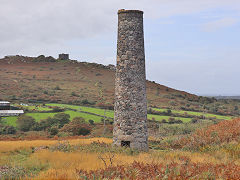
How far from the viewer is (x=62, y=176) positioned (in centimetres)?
834

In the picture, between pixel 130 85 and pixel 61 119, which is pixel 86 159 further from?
pixel 61 119

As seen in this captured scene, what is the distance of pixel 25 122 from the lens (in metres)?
42.5

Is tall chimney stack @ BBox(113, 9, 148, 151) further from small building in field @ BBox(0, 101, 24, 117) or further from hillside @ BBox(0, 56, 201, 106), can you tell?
hillside @ BBox(0, 56, 201, 106)

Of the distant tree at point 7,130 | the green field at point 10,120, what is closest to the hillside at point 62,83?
the green field at point 10,120

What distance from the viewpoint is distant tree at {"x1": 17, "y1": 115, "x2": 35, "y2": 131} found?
137ft

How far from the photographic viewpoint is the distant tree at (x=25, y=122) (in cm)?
4184

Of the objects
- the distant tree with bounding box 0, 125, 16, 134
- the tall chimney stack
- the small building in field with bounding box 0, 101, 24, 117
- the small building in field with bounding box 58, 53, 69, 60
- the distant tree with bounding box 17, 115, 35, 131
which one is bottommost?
the distant tree with bounding box 0, 125, 16, 134

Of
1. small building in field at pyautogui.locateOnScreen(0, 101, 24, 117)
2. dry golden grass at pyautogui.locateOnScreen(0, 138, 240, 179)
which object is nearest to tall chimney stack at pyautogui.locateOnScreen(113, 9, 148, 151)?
dry golden grass at pyautogui.locateOnScreen(0, 138, 240, 179)

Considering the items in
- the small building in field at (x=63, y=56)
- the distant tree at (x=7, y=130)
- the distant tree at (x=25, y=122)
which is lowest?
the distant tree at (x=7, y=130)

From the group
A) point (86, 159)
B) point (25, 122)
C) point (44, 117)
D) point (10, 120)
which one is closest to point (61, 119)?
point (44, 117)

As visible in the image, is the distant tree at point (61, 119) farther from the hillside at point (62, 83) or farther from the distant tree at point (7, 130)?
the hillside at point (62, 83)

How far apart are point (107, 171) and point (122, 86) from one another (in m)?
7.98

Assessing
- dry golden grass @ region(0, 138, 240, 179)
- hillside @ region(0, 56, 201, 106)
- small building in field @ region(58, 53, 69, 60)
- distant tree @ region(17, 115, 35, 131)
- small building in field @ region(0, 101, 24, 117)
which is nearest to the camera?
dry golden grass @ region(0, 138, 240, 179)

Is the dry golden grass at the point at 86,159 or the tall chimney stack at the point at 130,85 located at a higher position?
the tall chimney stack at the point at 130,85
